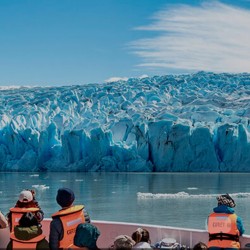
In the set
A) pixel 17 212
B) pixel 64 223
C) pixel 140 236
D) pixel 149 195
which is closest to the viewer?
pixel 64 223

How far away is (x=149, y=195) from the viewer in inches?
607

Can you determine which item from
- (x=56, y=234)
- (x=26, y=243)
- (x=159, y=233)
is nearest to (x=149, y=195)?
(x=159, y=233)

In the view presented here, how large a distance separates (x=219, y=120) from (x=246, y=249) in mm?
21792

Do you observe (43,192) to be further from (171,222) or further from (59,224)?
(59,224)

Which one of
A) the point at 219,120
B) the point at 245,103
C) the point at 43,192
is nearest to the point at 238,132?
the point at 219,120

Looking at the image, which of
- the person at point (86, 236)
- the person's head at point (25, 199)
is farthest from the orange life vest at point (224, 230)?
the person's head at point (25, 199)

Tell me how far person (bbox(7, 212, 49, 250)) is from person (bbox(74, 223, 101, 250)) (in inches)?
7.8

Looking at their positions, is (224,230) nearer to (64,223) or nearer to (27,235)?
(64,223)

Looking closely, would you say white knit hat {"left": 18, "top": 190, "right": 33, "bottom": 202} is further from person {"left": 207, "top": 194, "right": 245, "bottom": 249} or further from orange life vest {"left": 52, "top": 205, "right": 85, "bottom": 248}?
person {"left": 207, "top": 194, "right": 245, "bottom": 249}

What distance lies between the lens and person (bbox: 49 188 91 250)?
8.51 feet

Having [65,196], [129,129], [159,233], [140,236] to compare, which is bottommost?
[159,233]

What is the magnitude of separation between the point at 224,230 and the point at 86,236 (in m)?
0.82

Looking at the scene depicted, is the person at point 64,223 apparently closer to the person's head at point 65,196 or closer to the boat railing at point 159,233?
the person's head at point 65,196

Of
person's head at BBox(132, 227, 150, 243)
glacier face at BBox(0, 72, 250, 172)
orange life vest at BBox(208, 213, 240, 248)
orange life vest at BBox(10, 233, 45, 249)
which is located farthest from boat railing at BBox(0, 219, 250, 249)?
glacier face at BBox(0, 72, 250, 172)
